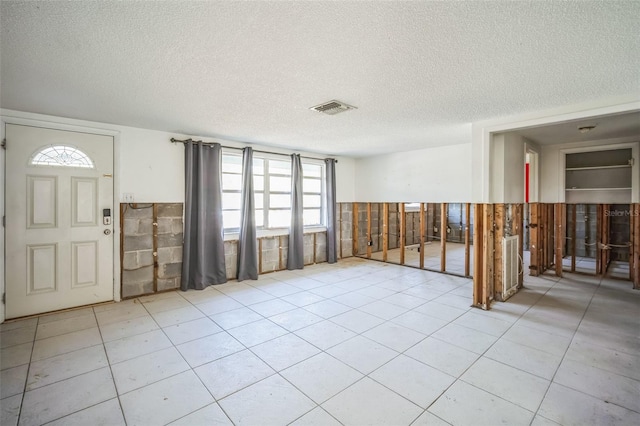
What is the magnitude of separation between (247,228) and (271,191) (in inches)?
37.3

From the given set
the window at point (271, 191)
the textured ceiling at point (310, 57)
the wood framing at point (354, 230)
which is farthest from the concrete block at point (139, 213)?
the wood framing at point (354, 230)

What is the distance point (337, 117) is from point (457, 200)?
9.99 feet

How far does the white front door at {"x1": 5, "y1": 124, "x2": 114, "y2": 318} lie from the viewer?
3.32 metres

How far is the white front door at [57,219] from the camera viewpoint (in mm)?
3322

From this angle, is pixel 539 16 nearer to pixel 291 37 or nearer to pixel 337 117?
pixel 291 37

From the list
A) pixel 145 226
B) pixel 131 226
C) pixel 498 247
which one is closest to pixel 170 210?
pixel 145 226

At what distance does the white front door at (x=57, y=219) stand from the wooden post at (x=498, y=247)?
5223 mm

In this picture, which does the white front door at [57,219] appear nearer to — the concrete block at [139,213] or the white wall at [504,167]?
Result: the concrete block at [139,213]

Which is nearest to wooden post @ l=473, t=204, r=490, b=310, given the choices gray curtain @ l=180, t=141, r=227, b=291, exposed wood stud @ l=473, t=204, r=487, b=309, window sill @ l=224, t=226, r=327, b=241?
exposed wood stud @ l=473, t=204, r=487, b=309

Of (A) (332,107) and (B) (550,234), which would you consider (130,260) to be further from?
(B) (550,234)

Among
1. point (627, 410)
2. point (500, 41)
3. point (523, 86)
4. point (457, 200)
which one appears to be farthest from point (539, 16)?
point (457, 200)

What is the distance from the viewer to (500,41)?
1.84 metres

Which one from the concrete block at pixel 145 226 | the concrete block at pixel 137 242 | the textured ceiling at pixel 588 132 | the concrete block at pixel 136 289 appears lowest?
the concrete block at pixel 136 289

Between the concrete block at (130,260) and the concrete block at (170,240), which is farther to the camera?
the concrete block at (170,240)
